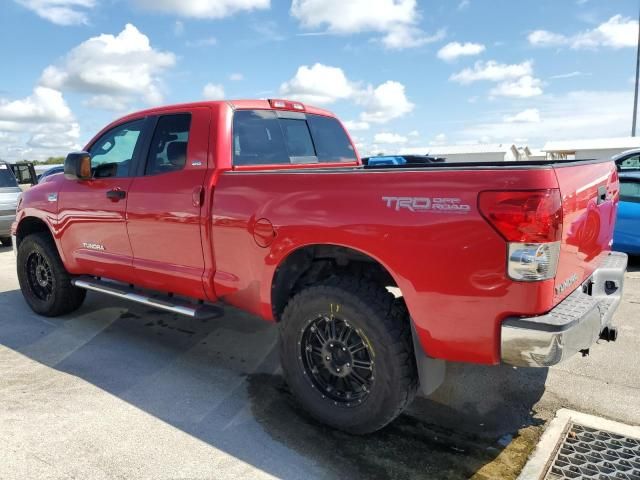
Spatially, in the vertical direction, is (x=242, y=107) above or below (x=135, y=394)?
above

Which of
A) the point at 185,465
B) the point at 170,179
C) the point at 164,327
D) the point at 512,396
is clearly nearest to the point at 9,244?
the point at 164,327

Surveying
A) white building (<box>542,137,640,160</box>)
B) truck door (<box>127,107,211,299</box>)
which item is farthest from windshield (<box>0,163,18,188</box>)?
white building (<box>542,137,640,160</box>)

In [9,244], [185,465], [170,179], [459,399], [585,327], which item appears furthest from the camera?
[9,244]

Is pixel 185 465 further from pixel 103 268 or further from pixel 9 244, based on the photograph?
pixel 9 244

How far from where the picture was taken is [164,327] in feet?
16.7

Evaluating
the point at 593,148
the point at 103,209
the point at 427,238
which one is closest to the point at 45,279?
the point at 103,209

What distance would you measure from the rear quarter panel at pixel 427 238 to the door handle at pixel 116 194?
4.99 ft

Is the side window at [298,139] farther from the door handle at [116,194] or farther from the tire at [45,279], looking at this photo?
the tire at [45,279]

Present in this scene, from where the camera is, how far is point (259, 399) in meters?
3.59

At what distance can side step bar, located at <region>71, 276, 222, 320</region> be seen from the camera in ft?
12.4

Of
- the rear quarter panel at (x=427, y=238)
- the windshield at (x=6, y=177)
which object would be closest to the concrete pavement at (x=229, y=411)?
the rear quarter panel at (x=427, y=238)

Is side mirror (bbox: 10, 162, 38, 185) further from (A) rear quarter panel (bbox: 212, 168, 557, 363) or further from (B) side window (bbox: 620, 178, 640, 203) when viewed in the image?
(B) side window (bbox: 620, 178, 640, 203)

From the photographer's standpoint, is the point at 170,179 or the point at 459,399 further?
the point at 170,179

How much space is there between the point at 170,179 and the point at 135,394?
5.19ft
